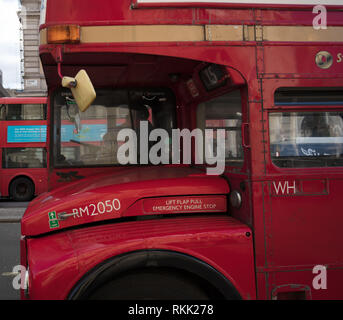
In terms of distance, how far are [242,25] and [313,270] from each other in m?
1.66

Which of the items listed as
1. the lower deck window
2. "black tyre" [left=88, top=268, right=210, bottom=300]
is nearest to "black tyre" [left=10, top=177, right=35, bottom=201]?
"black tyre" [left=88, top=268, right=210, bottom=300]

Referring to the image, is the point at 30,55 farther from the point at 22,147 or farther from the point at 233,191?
the point at 233,191

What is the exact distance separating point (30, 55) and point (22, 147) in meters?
16.7

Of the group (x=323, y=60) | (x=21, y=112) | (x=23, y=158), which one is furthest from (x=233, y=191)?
(x=23, y=158)

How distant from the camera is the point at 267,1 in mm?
2381

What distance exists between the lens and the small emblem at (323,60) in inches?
94.3

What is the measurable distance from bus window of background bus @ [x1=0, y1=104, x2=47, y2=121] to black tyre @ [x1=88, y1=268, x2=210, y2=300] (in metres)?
12.4

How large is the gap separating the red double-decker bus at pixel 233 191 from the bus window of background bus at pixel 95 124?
808 mm

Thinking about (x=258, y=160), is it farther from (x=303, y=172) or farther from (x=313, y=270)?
(x=313, y=270)

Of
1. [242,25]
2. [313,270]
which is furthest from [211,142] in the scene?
[313,270]

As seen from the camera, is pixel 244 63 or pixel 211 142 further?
pixel 211 142

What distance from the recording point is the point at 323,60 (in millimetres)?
2400

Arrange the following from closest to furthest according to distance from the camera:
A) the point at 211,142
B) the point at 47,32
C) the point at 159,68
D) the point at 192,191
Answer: the point at 47,32
the point at 192,191
the point at 159,68
the point at 211,142

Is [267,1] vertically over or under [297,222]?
over
